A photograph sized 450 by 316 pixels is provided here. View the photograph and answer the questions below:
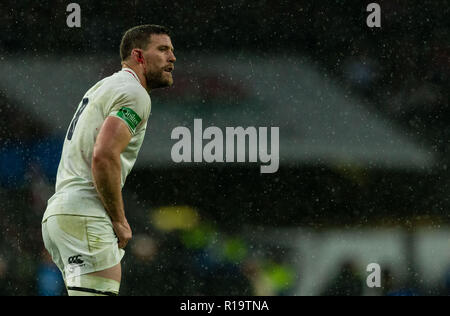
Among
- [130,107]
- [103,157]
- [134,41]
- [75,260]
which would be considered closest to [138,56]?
[134,41]

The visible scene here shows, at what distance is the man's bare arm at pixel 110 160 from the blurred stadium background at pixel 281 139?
244 centimetres

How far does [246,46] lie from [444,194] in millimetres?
2013

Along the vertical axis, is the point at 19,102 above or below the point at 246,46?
below

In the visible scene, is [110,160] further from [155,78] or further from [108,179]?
[155,78]

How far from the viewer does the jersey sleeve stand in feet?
12.0

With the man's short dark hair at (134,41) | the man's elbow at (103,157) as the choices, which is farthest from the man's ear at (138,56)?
the man's elbow at (103,157)

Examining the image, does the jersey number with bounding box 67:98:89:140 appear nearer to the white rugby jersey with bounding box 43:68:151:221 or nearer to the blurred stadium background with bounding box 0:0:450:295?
the white rugby jersey with bounding box 43:68:151:221

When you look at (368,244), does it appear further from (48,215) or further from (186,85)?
(48,215)

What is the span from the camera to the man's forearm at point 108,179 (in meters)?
3.55

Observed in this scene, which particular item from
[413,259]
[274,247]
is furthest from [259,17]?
[413,259]

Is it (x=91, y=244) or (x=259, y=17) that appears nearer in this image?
(x=91, y=244)

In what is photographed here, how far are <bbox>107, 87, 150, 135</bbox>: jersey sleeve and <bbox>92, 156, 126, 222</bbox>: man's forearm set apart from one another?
0.67ft

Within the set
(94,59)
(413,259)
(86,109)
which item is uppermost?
(94,59)

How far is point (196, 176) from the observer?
6109 millimetres
